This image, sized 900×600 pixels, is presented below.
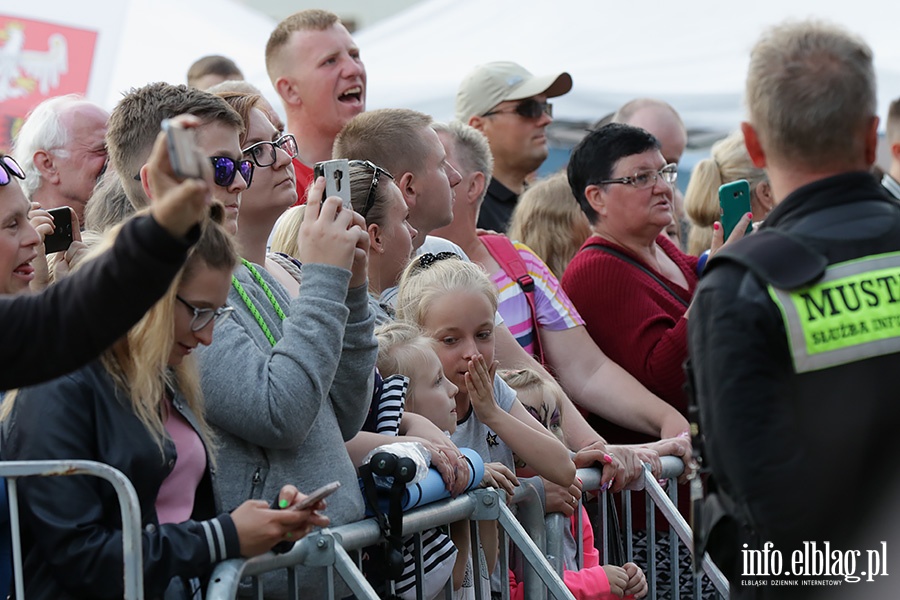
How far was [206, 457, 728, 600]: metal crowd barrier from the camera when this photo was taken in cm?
268

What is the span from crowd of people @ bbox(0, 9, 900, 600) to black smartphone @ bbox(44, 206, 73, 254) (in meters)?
0.02

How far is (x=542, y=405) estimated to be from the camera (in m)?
3.95

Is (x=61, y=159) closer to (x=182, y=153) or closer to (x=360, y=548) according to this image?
(x=360, y=548)

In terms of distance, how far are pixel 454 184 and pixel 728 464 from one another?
2.51 metres

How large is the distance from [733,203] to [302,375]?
2.45 meters

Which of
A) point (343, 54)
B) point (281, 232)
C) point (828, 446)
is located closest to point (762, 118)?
point (828, 446)

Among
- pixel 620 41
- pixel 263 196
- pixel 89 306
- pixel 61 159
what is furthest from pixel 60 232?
pixel 620 41

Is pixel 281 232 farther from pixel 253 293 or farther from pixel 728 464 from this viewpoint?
pixel 728 464

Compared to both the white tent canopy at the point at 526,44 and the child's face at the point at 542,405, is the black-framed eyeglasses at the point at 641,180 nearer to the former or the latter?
the child's face at the point at 542,405

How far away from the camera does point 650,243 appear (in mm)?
4887

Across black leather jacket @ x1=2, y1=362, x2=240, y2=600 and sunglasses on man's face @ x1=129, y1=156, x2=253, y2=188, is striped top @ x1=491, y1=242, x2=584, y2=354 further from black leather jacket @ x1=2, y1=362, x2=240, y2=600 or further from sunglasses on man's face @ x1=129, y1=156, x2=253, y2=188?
black leather jacket @ x1=2, y1=362, x2=240, y2=600

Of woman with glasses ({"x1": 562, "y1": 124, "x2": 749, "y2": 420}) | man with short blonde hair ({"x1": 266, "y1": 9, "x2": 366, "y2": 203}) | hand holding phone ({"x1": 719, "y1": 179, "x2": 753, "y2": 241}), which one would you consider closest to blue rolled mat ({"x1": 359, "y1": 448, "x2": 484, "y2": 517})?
woman with glasses ({"x1": 562, "y1": 124, "x2": 749, "y2": 420})

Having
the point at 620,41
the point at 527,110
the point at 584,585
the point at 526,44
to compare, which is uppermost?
the point at 620,41

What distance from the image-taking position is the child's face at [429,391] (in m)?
3.46
